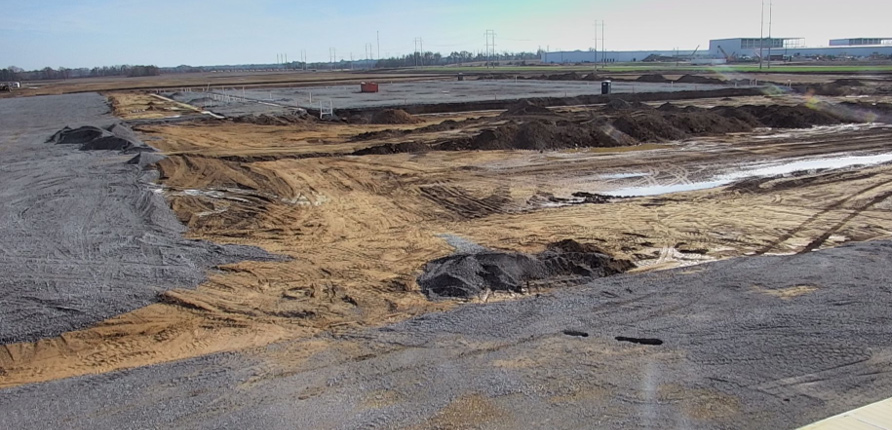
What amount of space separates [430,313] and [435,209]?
6.43 m

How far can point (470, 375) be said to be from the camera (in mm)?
6402

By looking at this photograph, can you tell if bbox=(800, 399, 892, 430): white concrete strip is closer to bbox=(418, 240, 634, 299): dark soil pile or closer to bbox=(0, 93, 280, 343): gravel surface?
bbox=(418, 240, 634, 299): dark soil pile

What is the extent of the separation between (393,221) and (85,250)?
5.30 meters

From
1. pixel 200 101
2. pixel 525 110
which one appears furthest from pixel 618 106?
pixel 200 101

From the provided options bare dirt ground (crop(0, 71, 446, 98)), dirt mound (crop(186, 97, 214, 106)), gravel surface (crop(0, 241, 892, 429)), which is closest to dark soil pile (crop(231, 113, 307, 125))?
dirt mound (crop(186, 97, 214, 106))

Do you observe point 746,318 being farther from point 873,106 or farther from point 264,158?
point 873,106

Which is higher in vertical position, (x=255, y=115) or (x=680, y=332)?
(x=255, y=115)

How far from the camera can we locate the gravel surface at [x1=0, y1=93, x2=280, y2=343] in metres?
8.25

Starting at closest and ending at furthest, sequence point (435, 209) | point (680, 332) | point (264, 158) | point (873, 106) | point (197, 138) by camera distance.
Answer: point (680, 332) < point (435, 209) < point (264, 158) < point (197, 138) < point (873, 106)

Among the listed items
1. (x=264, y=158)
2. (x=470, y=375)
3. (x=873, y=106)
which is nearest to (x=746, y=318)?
(x=470, y=375)

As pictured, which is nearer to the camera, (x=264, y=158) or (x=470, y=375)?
(x=470, y=375)

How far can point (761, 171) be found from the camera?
1909 centimetres

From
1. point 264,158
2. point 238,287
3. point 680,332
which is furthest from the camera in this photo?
point 264,158

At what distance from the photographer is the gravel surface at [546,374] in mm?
5656
